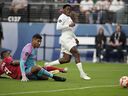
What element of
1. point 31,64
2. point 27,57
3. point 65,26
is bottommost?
point 31,64

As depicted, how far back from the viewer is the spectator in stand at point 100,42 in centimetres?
2841

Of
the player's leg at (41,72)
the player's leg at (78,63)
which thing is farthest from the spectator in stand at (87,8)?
the player's leg at (41,72)

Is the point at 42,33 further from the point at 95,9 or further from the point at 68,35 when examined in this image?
the point at 68,35

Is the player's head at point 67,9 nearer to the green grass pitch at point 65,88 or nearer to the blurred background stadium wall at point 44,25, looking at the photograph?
the green grass pitch at point 65,88

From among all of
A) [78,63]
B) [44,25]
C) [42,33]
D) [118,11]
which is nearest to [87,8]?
[118,11]

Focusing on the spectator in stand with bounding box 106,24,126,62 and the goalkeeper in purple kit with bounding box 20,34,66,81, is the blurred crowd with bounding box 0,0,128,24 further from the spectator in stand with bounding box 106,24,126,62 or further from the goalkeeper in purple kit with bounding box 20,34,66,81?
the goalkeeper in purple kit with bounding box 20,34,66,81

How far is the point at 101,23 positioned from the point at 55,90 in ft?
51.1

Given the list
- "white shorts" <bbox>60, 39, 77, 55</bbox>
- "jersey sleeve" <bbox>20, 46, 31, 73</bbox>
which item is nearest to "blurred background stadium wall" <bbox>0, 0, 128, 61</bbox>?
"white shorts" <bbox>60, 39, 77, 55</bbox>

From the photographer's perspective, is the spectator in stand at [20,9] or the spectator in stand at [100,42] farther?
the spectator in stand at [20,9]

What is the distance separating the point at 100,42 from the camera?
93.5 feet

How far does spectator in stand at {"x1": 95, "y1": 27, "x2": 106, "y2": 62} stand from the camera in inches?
1118

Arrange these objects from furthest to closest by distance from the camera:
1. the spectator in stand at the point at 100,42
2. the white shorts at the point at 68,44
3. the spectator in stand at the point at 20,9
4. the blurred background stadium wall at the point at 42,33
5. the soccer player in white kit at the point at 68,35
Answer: the spectator in stand at the point at 20,9
the blurred background stadium wall at the point at 42,33
the spectator in stand at the point at 100,42
the white shorts at the point at 68,44
the soccer player in white kit at the point at 68,35

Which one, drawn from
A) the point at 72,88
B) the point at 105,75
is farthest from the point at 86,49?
the point at 72,88

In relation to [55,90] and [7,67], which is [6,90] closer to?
[55,90]
